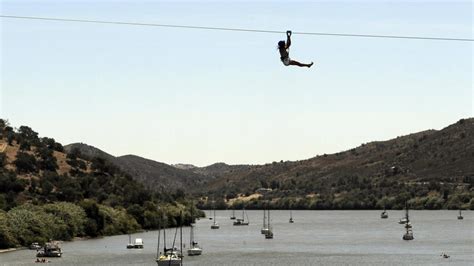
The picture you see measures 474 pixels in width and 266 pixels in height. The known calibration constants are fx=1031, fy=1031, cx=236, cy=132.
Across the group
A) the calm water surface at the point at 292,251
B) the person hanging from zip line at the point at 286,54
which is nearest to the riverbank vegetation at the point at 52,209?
the calm water surface at the point at 292,251

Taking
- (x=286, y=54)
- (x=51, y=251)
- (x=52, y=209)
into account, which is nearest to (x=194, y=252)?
(x=51, y=251)

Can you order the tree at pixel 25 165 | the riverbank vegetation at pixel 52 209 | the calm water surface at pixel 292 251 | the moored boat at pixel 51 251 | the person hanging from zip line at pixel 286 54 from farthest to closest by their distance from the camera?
the tree at pixel 25 165, the riverbank vegetation at pixel 52 209, the moored boat at pixel 51 251, the calm water surface at pixel 292 251, the person hanging from zip line at pixel 286 54

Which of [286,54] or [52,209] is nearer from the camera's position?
[286,54]

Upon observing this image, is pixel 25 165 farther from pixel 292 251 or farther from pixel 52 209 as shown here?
pixel 292 251

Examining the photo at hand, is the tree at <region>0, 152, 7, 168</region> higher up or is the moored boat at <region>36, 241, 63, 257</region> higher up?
the tree at <region>0, 152, 7, 168</region>

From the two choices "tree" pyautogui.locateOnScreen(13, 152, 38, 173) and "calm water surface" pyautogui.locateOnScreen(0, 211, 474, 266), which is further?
"tree" pyautogui.locateOnScreen(13, 152, 38, 173)

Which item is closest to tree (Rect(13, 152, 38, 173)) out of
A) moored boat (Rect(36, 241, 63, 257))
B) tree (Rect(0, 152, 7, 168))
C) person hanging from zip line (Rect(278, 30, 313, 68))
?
tree (Rect(0, 152, 7, 168))

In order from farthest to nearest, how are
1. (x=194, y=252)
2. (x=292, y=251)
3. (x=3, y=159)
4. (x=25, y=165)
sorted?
(x=25, y=165)
(x=3, y=159)
(x=292, y=251)
(x=194, y=252)

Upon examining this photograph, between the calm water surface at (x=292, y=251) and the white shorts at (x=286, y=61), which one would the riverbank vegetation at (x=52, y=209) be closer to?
the calm water surface at (x=292, y=251)

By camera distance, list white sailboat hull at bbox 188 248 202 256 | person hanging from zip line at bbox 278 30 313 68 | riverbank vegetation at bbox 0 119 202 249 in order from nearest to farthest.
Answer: person hanging from zip line at bbox 278 30 313 68 → white sailboat hull at bbox 188 248 202 256 → riverbank vegetation at bbox 0 119 202 249

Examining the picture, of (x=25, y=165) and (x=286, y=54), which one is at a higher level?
(x=25, y=165)

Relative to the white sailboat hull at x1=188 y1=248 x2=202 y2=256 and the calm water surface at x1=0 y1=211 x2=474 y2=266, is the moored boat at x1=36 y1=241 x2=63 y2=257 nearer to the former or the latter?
the calm water surface at x1=0 y1=211 x2=474 y2=266

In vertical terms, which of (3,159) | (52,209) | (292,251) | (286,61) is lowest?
(292,251)

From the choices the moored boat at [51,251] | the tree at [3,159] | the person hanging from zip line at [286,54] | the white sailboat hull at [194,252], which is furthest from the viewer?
the tree at [3,159]
